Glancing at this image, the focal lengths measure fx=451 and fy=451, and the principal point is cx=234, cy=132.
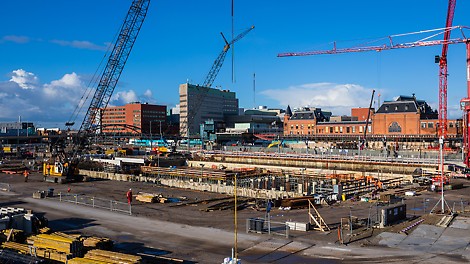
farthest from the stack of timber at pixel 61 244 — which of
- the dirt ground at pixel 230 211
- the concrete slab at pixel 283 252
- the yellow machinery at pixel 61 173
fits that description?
the yellow machinery at pixel 61 173

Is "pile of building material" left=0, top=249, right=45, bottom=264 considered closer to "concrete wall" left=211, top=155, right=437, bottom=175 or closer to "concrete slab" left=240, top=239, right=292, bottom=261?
"concrete slab" left=240, top=239, right=292, bottom=261

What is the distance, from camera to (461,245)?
24.5m

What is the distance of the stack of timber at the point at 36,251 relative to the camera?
22.3 m

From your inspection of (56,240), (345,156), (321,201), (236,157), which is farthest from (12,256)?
(236,157)

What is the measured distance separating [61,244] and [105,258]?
327 centimetres

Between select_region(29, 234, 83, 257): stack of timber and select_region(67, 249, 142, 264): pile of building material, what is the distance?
964 mm

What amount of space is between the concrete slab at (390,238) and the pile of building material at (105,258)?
13.5 meters

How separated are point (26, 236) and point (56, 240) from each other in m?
4.17

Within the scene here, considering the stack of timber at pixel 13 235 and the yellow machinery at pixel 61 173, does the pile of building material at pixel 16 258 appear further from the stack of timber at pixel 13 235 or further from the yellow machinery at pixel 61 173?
the yellow machinery at pixel 61 173

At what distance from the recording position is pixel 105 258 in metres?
21.4

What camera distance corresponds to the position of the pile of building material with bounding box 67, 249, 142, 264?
67.8 ft

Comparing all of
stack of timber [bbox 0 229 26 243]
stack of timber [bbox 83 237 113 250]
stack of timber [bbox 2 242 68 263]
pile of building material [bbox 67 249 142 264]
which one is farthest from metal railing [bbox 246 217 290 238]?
stack of timber [bbox 0 229 26 243]

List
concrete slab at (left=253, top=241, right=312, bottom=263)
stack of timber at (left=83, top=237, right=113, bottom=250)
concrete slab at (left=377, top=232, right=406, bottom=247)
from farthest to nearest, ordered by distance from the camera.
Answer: concrete slab at (left=377, top=232, right=406, bottom=247), stack of timber at (left=83, top=237, right=113, bottom=250), concrete slab at (left=253, top=241, right=312, bottom=263)

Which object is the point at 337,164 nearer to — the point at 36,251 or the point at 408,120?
the point at 408,120
